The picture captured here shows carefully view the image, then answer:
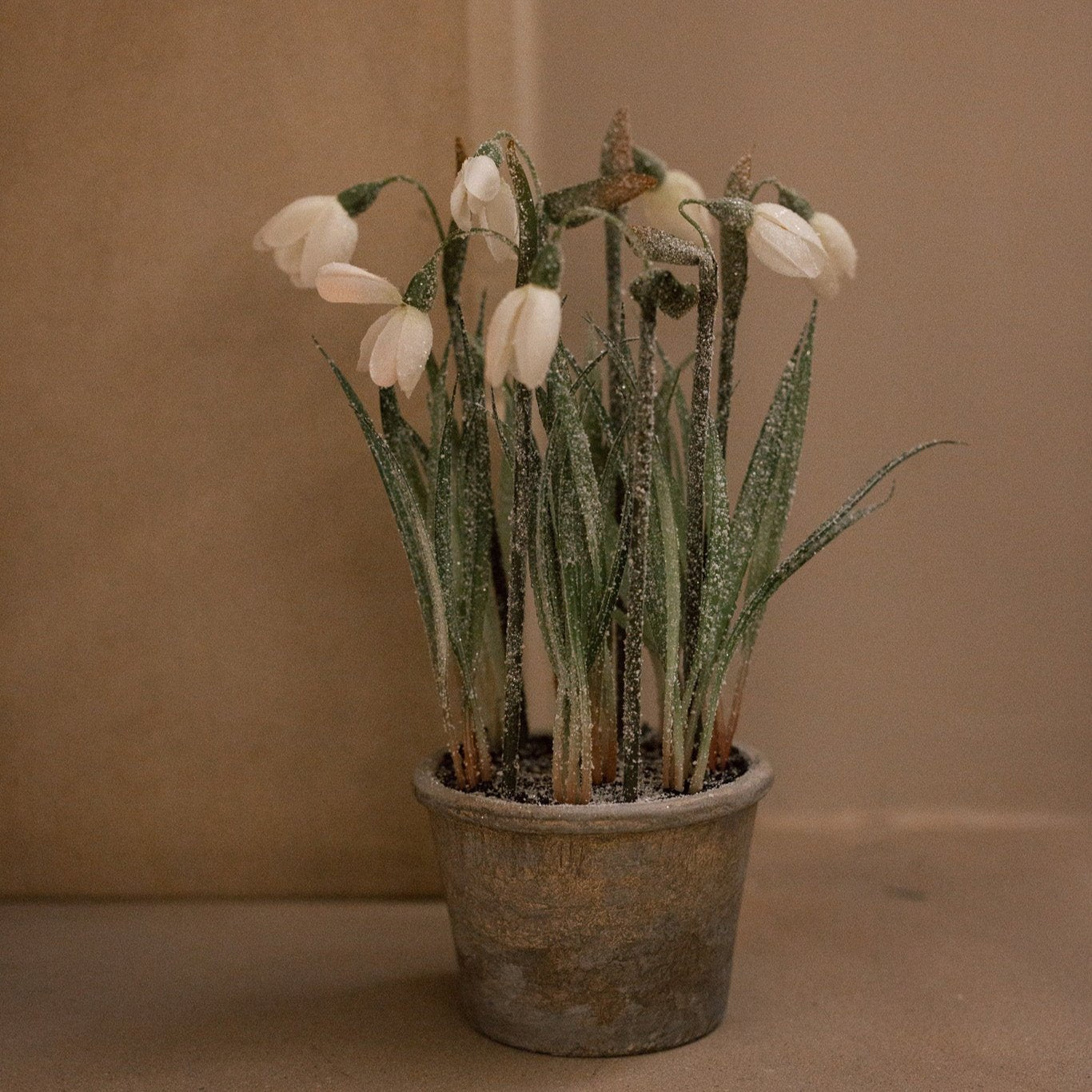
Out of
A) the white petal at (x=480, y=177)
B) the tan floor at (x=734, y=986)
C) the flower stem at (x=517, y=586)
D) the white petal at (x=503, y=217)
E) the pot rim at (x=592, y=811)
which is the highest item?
the white petal at (x=480, y=177)

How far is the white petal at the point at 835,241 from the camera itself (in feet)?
3.56

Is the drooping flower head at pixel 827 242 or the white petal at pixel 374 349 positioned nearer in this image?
the white petal at pixel 374 349

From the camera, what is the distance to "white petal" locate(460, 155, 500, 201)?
942 mm

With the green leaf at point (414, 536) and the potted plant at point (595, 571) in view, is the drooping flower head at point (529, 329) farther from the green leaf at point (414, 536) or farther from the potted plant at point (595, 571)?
the green leaf at point (414, 536)

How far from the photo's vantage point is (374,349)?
3.23ft

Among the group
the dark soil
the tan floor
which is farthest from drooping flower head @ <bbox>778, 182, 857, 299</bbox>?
the tan floor

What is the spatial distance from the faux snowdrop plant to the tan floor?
24cm

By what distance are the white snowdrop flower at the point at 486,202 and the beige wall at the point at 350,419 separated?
32 centimetres

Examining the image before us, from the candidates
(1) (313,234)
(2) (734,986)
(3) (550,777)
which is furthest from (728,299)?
(2) (734,986)

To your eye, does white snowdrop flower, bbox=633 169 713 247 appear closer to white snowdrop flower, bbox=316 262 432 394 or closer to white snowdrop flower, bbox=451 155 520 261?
white snowdrop flower, bbox=451 155 520 261

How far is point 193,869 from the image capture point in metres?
1.40

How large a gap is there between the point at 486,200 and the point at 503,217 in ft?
0.18

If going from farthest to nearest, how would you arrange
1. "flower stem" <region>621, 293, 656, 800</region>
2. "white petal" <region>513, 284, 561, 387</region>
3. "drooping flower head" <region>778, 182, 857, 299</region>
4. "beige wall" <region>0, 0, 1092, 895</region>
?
"beige wall" <region>0, 0, 1092, 895</region>
"drooping flower head" <region>778, 182, 857, 299</region>
"flower stem" <region>621, 293, 656, 800</region>
"white petal" <region>513, 284, 561, 387</region>

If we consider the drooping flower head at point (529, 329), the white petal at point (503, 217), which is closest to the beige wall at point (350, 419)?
the white petal at point (503, 217)
